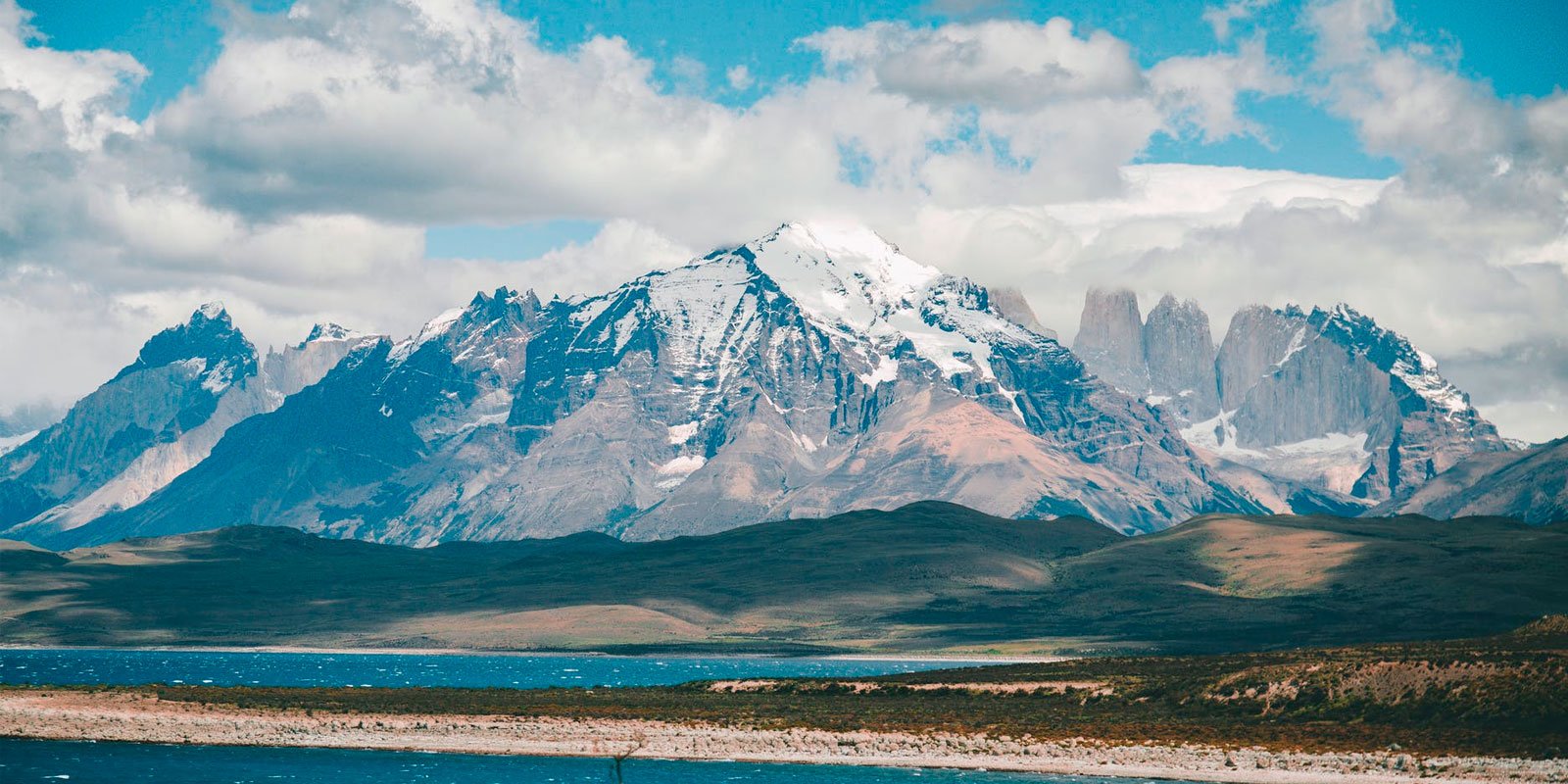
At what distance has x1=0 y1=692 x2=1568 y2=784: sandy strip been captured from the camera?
131 meters

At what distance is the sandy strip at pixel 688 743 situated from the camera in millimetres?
130750

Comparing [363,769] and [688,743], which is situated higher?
[688,743]

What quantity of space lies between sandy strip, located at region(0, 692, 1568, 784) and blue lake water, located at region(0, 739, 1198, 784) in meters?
2.32

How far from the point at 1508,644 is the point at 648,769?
86.4 meters

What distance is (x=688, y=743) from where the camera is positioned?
15188 cm

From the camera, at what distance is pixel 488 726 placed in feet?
527

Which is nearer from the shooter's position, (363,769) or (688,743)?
(363,769)

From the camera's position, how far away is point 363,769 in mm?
139750

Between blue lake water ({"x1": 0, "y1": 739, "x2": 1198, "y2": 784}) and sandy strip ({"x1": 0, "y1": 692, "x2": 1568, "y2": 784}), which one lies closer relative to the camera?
sandy strip ({"x1": 0, "y1": 692, "x2": 1568, "y2": 784})

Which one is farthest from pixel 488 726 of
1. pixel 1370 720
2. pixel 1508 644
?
pixel 1508 644

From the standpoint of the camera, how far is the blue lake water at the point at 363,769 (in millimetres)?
133750

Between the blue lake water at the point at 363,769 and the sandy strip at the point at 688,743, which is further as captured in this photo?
the blue lake water at the point at 363,769

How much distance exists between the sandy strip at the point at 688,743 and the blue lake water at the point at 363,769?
2322 mm

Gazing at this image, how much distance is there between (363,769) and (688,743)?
26732mm
